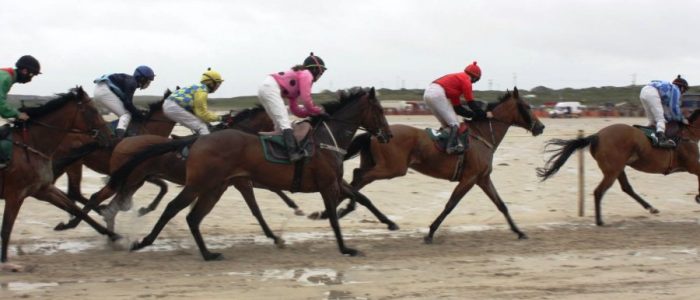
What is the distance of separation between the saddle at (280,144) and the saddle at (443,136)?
251 cm

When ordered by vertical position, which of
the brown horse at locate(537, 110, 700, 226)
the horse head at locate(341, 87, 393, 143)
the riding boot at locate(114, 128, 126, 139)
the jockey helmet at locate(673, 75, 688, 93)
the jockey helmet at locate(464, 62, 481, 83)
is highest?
the jockey helmet at locate(464, 62, 481, 83)

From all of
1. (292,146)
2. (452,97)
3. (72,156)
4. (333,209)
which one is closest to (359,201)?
(333,209)

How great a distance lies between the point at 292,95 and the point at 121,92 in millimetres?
3038

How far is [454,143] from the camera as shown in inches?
441

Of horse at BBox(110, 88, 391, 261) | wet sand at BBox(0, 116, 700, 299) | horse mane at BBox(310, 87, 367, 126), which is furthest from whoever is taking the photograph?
horse mane at BBox(310, 87, 367, 126)

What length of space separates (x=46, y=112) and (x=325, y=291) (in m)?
3.95

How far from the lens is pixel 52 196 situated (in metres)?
9.55

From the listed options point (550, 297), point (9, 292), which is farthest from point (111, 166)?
point (550, 297)

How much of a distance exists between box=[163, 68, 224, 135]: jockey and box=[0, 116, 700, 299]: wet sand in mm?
1481

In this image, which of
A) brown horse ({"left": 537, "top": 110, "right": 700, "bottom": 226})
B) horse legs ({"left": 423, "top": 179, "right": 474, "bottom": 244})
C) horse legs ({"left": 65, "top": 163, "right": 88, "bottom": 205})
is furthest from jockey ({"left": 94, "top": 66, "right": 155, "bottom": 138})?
brown horse ({"left": 537, "top": 110, "right": 700, "bottom": 226})

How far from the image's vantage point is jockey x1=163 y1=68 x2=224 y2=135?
10.6 metres

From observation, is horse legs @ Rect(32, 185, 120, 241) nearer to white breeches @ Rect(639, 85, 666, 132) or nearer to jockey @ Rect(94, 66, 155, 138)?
jockey @ Rect(94, 66, 155, 138)

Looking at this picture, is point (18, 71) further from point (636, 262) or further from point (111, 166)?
point (636, 262)

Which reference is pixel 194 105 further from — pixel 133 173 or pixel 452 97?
pixel 452 97
